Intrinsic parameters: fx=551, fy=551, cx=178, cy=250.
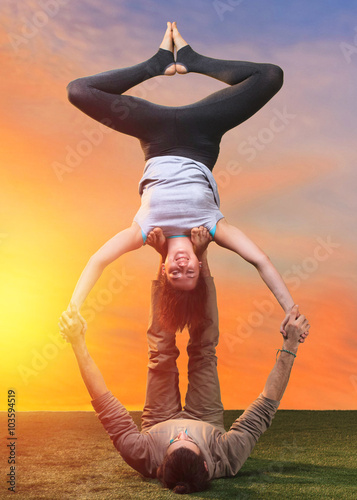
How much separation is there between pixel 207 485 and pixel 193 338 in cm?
111

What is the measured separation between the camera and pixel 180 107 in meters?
3.89

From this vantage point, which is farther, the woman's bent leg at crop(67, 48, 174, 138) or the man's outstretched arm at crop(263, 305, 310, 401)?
the woman's bent leg at crop(67, 48, 174, 138)

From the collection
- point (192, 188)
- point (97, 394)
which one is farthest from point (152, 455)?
point (192, 188)

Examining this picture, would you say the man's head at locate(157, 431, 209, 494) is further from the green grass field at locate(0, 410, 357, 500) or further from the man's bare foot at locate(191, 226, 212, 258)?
the man's bare foot at locate(191, 226, 212, 258)

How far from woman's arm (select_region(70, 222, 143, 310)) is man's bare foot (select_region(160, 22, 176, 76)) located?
118 cm

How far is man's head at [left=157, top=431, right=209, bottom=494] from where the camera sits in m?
2.87

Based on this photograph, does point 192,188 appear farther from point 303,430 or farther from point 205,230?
point 303,430

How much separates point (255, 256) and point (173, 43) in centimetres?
177

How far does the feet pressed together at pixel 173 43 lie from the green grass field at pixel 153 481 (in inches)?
107

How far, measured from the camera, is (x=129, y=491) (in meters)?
2.98

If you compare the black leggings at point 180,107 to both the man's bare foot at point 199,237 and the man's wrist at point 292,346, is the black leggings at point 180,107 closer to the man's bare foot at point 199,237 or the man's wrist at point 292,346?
the man's bare foot at point 199,237

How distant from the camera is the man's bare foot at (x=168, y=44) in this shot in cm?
391

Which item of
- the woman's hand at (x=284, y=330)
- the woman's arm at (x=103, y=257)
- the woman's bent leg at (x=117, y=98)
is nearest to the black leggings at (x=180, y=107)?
the woman's bent leg at (x=117, y=98)

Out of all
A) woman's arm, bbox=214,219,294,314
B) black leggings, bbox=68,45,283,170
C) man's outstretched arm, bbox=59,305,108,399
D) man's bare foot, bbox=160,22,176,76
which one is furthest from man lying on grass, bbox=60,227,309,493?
man's bare foot, bbox=160,22,176,76
